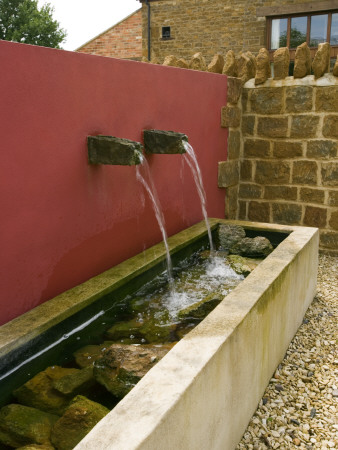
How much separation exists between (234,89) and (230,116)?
0.29 meters

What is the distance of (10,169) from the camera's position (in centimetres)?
212

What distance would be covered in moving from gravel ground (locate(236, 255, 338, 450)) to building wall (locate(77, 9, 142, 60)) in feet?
46.1

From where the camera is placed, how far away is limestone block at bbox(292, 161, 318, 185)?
4.66 m

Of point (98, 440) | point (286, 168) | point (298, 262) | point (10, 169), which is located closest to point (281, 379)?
point (298, 262)

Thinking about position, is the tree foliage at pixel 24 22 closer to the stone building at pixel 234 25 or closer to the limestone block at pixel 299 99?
the stone building at pixel 234 25

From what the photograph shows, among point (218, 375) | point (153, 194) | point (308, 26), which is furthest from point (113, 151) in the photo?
point (308, 26)

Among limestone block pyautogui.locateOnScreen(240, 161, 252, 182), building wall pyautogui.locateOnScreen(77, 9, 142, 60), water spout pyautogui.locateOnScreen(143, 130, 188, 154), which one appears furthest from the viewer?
building wall pyautogui.locateOnScreen(77, 9, 142, 60)

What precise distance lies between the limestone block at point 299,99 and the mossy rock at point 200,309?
2.70 metres

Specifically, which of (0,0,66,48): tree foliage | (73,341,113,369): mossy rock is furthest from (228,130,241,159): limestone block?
(0,0,66,48): tree foliage

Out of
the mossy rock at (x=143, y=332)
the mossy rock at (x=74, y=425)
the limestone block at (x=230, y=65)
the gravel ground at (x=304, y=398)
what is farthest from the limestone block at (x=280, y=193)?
the mossy rock at (x=74, y=425)

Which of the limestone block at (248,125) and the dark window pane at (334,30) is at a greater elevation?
the dark window pane at (334,30)

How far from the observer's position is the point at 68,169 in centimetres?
251

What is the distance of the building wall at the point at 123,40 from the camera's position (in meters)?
15.6

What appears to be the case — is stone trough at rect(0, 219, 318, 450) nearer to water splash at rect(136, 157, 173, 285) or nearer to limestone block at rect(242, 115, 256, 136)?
water splash at rect(136, 157, 173, 285)
